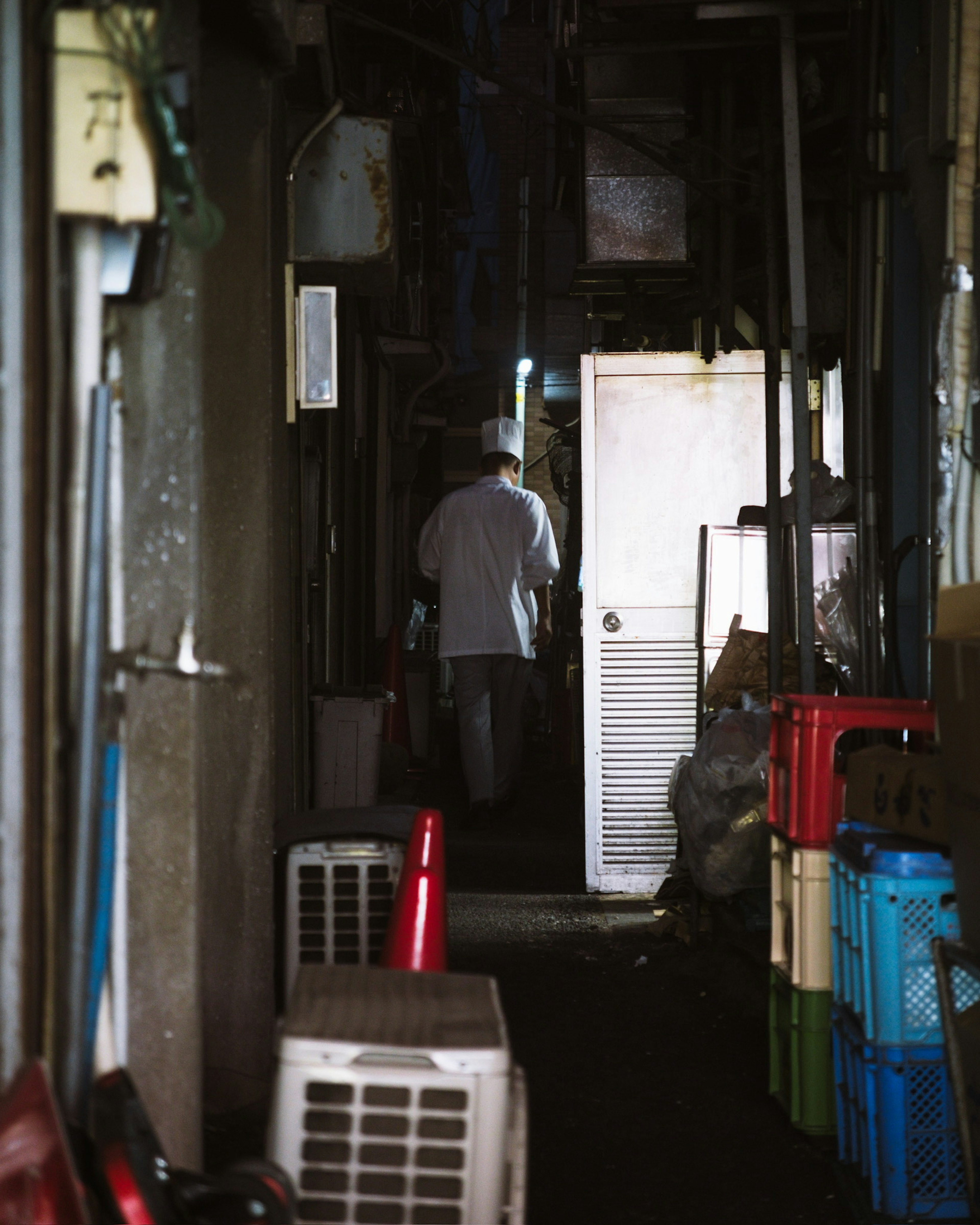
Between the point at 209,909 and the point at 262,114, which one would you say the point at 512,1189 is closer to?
the point at 209,909

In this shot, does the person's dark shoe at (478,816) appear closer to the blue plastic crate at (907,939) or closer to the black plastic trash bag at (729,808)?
the black plastic trash bag at (729,808)

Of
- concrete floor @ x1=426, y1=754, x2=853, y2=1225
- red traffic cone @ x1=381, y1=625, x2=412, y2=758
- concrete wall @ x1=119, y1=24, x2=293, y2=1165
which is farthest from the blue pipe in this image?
red traffic cone @ x1=381, y1=625, x2=412, y2=758

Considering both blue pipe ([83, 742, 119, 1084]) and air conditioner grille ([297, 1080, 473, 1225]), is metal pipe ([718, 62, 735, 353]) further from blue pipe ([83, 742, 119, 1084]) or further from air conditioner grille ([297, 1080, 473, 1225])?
air conditioner grille ([297, 1080, 473, 1225])

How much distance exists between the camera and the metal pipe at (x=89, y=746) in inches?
76.9

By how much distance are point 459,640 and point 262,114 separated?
15.0 feet

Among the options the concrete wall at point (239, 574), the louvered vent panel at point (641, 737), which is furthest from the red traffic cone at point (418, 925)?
the louvered vent panel at point (641, 737)

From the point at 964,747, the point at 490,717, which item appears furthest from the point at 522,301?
the point at 964,747

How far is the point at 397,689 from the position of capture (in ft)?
32.1

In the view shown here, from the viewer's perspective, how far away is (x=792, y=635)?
5562 millimetres

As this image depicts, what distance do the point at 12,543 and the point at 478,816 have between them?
6215 millimetres

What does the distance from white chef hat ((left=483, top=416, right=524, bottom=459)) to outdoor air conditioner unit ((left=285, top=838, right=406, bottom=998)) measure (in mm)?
5047

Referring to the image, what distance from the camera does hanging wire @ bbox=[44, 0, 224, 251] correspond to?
1.91 m

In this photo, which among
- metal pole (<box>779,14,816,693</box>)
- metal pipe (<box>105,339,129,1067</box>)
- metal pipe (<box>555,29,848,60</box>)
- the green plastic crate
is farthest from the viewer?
metal pipe (<box>555,29,848,60</box>)

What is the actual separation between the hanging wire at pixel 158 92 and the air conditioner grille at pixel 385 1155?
1.47 m
